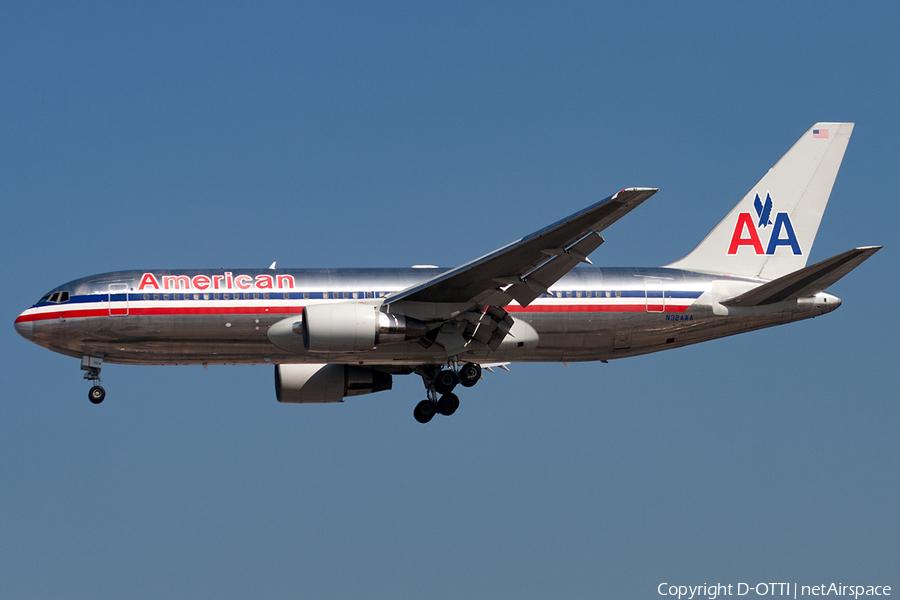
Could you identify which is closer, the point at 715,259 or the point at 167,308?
the point at 167,308

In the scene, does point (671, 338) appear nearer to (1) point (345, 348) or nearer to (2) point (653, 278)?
(2) point (653, 278)

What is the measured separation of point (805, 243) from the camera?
41.2 meters

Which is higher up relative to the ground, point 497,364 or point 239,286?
point 239,286

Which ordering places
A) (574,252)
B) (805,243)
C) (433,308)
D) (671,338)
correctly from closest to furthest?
1. (574,252)
2. (433,308)
3. (671,338)
4. (805,243)

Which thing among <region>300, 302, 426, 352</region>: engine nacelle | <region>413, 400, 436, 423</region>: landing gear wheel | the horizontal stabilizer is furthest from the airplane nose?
the horizontal stabilizer

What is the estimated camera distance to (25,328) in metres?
36.1

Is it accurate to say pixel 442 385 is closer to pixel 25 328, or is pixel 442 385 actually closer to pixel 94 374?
pixel 94 374

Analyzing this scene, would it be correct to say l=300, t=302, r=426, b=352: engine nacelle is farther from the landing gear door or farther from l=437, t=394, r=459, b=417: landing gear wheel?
the landing gear door

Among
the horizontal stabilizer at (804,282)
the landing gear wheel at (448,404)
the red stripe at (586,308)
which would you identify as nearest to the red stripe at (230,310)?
the red stripe at (586,308)

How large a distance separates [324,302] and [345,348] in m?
3.11

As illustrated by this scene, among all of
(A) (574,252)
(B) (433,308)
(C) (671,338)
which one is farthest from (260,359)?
(C) (671,338)

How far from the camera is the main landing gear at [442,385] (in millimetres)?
37531

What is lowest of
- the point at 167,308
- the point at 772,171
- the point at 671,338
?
the point at 671,338

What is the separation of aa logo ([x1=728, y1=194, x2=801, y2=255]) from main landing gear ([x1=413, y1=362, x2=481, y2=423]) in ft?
36.3
